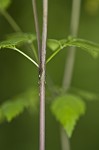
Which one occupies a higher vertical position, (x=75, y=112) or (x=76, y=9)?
(x=76, y=9)

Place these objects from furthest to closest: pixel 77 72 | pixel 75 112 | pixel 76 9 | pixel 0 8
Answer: pixel 77 72 < pixel 76 9 < pixel 0 8 < pixel 75 112

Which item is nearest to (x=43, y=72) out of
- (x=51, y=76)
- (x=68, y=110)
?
(x=68, y=110)

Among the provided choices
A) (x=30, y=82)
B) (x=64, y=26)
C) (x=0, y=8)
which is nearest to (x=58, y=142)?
(x=30, y=82)

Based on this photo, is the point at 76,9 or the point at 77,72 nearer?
the point at 76,9

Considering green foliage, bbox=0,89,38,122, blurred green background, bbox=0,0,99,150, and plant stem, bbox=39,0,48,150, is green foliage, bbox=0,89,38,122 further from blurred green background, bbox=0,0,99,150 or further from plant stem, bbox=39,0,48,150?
blurred green background, bbox=0,0,99,150

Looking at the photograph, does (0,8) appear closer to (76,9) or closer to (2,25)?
(76,9)

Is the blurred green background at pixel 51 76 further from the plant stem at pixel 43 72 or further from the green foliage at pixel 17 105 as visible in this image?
the plant stem at pixel 43 72

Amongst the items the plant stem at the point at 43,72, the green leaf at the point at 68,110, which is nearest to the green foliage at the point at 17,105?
the green leaf at the point at 68,110

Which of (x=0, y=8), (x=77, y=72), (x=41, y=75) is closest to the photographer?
(x=41, y=75)
